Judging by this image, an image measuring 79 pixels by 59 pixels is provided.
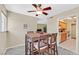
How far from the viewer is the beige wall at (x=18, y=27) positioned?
232cm

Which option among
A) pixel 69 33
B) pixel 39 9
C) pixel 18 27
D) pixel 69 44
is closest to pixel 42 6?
pixel 39 9

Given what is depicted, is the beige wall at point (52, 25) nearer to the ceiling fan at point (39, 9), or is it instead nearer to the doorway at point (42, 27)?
the doorway at point (42, 27)

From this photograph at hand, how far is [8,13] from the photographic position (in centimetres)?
229

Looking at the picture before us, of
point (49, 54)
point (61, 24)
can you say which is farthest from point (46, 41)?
point (61, 24)

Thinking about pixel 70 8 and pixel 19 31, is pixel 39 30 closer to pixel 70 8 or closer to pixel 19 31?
pixel 19 31

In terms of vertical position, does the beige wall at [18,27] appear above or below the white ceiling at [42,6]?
below

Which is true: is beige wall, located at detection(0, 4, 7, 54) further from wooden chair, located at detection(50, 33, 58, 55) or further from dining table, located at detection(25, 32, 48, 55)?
wooden chair, located at detection(50, 33, 58, 55)

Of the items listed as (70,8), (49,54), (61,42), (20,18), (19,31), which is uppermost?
(70,8)

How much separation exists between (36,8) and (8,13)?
21.5 inches

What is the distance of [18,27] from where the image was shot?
2.38 m

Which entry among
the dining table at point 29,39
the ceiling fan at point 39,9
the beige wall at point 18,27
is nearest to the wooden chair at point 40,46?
the dining table at point 29,39

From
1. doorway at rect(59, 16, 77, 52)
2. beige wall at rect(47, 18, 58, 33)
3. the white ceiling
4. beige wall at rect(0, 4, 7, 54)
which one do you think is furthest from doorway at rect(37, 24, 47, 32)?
beige wall at rect(0, 4, 7, 54)

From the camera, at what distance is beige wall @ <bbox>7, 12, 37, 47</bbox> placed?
232 cm

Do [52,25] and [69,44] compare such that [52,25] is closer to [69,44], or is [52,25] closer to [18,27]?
[69,44]
